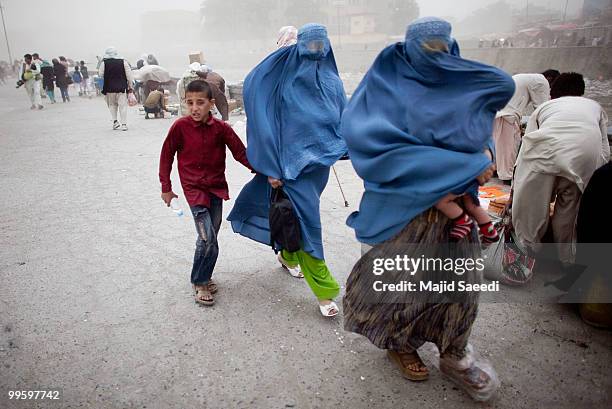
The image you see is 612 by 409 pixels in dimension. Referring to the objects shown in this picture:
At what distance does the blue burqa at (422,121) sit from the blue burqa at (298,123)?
722mm

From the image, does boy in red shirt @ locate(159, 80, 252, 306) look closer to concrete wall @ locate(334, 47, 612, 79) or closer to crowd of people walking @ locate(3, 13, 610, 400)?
crowd of people walking @ locate(3, 13, 610, 400)

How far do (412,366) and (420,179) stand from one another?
102 centimetres

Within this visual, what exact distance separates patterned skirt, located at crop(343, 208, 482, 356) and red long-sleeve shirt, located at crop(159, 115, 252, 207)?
47.1 inches

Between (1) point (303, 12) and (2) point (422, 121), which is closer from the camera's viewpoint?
(2) point (422, 121)

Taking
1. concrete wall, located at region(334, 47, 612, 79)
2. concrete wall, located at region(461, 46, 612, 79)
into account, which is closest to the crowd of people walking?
concrete wall, located at region(334, 47, 612, 79)

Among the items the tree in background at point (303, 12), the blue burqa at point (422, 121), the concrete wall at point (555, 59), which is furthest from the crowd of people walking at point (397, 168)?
the tree in background at point (303, 12)

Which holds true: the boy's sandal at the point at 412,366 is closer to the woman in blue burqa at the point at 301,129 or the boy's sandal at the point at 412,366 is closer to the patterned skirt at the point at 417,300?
the patterned skirt at the point at 417,300

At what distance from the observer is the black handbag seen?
2.57 m

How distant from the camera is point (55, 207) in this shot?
15.5ft

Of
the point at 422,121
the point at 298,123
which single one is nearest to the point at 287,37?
the point at 298,123

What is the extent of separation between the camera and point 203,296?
2877 mm

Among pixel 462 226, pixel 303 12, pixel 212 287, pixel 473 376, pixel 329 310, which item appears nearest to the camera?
pixel 462 226

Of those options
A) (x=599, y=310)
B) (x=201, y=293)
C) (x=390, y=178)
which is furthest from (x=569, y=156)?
(x=201, y=293)

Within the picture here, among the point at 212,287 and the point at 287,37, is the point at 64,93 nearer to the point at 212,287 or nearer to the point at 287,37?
the point at 287,37
